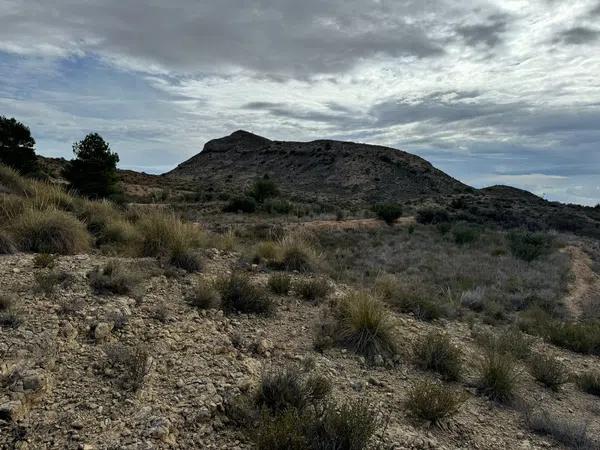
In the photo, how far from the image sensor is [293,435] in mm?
3688

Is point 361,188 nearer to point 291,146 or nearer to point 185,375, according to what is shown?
point 291,146

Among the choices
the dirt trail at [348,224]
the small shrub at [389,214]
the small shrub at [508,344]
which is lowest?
the small shrub at [508,344]

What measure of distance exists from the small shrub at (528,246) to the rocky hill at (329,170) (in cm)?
3172

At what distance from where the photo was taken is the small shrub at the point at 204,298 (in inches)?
257

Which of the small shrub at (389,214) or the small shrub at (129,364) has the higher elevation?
the small shrub at (389,214)

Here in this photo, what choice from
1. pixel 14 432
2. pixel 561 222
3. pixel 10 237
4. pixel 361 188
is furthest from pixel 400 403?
pixel 361 188

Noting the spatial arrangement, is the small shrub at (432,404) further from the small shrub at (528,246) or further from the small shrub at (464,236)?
the small shrub at (464,236)

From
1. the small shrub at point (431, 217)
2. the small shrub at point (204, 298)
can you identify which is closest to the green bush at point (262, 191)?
the small shrub at point (431, 217)

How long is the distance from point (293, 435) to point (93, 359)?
2.23 meters

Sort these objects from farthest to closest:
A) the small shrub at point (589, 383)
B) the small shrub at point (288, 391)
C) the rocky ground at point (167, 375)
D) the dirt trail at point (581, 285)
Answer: the dirt trail at point (581, 285), the small shrub at point (589, 383), the small shrub at point (288, 391), the rocky ground at point (167, 375)

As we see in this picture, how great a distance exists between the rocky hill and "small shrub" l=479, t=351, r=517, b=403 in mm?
49985

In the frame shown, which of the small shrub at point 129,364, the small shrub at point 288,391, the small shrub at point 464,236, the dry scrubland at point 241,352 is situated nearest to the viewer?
the dry scrubland at point 241,352

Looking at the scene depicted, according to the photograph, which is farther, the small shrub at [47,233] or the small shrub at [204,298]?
the small shrub at [47,233]

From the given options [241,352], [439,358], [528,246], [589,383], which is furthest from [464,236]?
[241,352]
